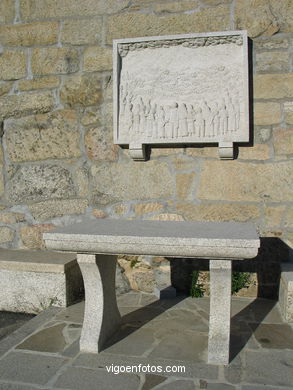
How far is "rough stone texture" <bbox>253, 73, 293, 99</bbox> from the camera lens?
3.11 metres

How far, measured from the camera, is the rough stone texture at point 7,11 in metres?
3.59

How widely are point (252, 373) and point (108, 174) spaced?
1.95 meters

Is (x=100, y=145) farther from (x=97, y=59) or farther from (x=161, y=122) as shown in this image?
(x=97, y=59)

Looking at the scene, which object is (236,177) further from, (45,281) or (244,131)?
(45,281)

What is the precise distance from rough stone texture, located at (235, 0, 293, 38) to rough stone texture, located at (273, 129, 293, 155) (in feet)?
2.52

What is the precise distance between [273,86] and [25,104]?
6.95 ft

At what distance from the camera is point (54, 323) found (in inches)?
111

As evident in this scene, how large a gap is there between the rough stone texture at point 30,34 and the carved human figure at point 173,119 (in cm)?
122

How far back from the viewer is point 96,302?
8.12 ft

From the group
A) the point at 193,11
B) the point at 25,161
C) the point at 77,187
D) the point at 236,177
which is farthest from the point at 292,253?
the point at 25,161

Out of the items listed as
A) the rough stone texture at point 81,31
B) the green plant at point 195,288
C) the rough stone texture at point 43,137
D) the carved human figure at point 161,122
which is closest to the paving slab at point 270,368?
the green plant at point 195,288

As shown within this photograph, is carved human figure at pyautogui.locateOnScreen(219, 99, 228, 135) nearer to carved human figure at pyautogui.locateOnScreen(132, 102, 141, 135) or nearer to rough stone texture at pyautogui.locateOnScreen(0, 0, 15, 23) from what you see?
carved human figure at pyautogui.locateOnScreen(132, 102, 141, 135)

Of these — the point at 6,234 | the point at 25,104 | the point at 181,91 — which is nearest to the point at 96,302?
the point at 6,234

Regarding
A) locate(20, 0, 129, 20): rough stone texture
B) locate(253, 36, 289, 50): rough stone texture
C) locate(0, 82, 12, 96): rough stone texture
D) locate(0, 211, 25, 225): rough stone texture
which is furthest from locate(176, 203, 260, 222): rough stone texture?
locate(0, 82, 12, 96): rough stone texture
